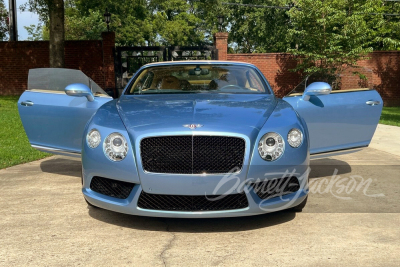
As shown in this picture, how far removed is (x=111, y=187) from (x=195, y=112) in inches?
38.1

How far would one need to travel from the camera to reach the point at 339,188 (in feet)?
19.5

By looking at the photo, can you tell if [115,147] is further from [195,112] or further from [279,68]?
[279,68]

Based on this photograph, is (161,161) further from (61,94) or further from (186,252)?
(61,94)

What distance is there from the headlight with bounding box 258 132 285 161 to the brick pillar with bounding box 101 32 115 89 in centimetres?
1998

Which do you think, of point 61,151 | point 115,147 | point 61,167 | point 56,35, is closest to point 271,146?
point 115,147

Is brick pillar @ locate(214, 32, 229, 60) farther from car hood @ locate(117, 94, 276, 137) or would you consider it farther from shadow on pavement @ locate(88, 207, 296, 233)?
shadow on pavement @ locate(88, 207, 296, 233)

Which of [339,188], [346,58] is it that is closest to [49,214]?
[339,188]

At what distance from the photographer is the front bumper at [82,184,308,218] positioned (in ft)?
13.3

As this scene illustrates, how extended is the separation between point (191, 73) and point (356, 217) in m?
2.48

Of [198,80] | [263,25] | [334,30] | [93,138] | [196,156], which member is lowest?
[196,156]

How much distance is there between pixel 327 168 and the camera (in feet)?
23.6

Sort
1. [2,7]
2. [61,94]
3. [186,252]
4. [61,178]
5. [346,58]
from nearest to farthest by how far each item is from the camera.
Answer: [186,252]
[61,94]
[61,178]
[346,58]
[2,7]
